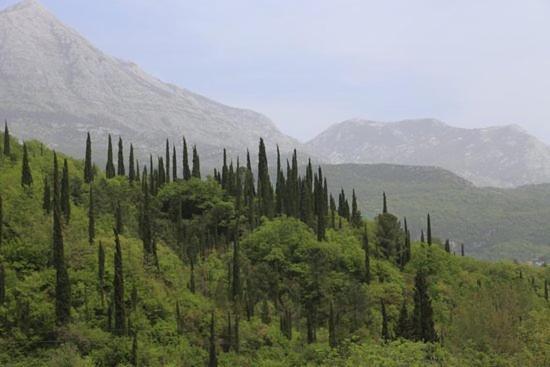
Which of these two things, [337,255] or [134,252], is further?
[337,255]

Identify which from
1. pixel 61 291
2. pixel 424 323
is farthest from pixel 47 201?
pixel 424 323

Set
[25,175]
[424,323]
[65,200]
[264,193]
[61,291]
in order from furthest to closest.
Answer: [264,193] → [25,175] → [65,200] → [424,323] → [61,291]

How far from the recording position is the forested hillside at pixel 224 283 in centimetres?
4816

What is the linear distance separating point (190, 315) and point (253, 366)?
862 cm

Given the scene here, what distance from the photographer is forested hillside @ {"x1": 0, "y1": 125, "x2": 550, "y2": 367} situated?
48.2 meters

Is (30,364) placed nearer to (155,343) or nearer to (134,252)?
(155,343)

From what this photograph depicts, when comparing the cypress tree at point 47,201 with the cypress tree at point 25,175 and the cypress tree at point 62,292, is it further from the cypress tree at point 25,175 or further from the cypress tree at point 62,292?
the cypress tree at point 62,292

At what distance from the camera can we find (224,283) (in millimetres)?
65250

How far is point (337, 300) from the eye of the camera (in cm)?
6944

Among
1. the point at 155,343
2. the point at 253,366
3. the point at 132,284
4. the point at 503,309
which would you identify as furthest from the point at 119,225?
the point at 503,309

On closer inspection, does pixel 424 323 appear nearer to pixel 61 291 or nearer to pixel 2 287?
pixel 61 291

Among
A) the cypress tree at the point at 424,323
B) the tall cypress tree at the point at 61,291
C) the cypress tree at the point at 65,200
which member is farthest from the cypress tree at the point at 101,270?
the cypress tree at the point at 424,323

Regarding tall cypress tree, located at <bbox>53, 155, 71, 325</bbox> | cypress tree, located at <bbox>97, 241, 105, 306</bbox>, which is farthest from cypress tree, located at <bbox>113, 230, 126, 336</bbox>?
tall cypress tree, located at <bbox>53, 155, 71, 325</bbox>

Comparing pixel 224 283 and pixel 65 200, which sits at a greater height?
pixel 65 200
